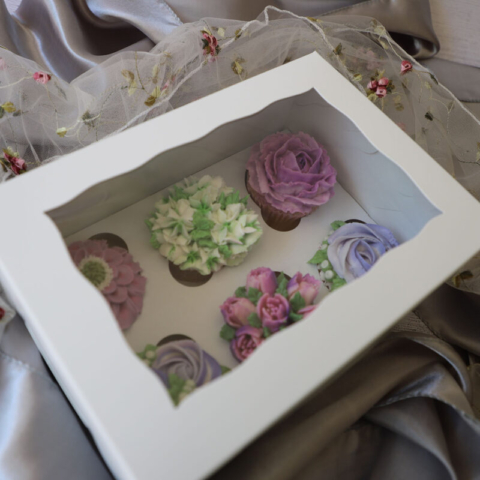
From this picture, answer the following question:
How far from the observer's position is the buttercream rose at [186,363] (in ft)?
1.21

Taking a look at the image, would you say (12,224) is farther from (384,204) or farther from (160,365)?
(384,204)

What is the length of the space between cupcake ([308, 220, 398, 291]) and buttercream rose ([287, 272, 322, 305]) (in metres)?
0.03

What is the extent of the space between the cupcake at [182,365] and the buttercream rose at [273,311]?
0.06 m

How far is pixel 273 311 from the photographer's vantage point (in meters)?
0.42

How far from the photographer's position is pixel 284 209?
1.65 feet

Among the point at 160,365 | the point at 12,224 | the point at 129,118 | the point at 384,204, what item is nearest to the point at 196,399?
the point at 160,365

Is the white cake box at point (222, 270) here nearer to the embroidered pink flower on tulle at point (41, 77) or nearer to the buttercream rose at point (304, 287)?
the buttercream rose at point (304, 287)

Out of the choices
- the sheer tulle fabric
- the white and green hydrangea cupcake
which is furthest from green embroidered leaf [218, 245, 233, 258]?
the sheer tulle fabric

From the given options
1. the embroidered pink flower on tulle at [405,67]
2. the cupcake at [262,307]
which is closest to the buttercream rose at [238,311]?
the cupcake at [262,307]

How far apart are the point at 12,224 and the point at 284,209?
0.27 m

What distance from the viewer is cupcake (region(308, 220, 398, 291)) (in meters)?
0.47

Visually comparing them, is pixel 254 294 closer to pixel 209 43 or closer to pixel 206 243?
pixel 206 243

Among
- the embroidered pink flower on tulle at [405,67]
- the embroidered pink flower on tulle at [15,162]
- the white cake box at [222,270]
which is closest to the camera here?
the white cake box at [222,270]

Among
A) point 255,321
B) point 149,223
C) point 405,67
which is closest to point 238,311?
point 255,321
